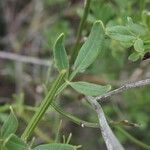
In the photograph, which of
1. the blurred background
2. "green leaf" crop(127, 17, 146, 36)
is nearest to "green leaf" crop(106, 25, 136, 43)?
"green leaf" crop(127, 17, 146, 36)

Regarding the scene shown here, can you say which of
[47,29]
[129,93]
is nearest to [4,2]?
[47,29]

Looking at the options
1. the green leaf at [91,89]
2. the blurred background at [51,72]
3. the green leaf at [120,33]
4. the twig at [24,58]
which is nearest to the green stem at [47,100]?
the green leaf at [91,89]

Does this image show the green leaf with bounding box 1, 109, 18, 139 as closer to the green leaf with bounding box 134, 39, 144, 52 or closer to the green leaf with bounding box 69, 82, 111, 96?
the green leaf with bounding box 69, 82, 111, 96

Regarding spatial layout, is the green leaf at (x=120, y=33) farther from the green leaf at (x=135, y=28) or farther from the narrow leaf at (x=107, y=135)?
the narrow leaf at (x=107, y=135)

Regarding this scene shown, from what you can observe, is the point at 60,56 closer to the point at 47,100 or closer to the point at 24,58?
the point at 47,100

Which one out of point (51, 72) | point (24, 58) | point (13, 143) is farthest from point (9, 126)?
point (24, 58)
